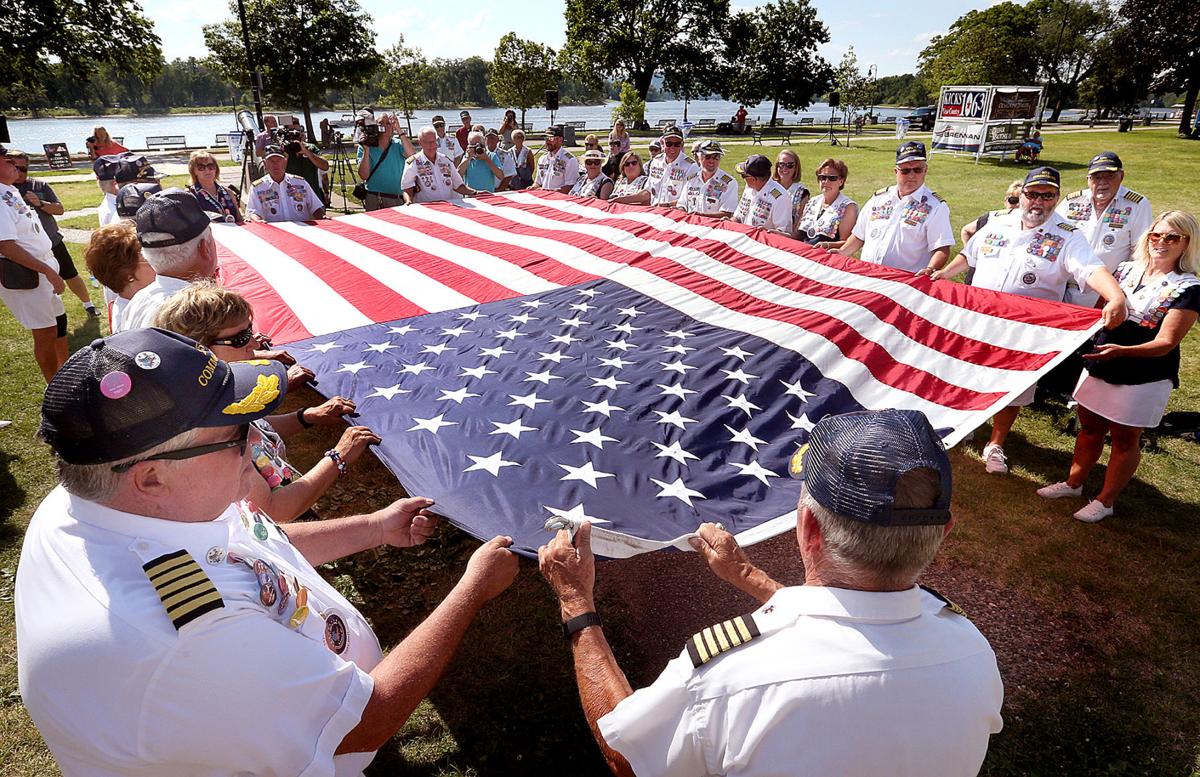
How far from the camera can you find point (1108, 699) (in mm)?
2545

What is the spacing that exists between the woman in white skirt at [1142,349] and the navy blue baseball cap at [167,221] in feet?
14.6

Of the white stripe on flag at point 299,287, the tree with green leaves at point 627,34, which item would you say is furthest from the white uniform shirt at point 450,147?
the tree with green leaves at point 627,34

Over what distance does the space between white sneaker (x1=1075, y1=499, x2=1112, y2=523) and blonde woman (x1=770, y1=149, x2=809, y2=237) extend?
3.51 metres

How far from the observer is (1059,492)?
384 cm

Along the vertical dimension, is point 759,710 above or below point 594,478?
above

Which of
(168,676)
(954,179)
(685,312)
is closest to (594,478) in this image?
(168,676)

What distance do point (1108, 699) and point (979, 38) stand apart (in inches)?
2161

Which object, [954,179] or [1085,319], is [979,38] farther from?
[1085,319]

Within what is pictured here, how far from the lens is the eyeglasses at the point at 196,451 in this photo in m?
1.13

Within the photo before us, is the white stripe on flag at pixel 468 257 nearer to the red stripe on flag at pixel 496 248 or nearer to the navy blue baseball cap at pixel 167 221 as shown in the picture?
the red stripe on flag at pixel 496 248

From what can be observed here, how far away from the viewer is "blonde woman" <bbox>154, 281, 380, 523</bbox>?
1947 millimetres

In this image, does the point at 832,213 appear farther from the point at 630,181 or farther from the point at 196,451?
the point at 196,451

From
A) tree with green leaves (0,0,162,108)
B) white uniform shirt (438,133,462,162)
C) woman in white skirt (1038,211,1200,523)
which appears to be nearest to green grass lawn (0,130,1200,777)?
woman in white skirt (1038,211,1200,523)

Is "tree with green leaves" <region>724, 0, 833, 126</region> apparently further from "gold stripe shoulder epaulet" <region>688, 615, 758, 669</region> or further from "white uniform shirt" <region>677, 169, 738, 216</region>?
"gold stripe shoulder epaulet" <region>688, 615, 758, 669</region>
